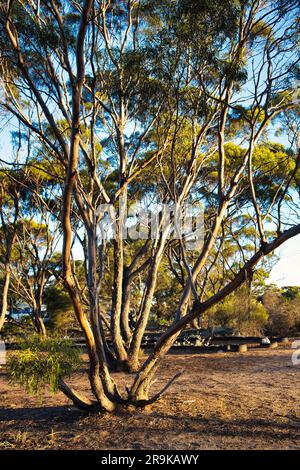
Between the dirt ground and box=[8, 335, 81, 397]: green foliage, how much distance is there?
572mm

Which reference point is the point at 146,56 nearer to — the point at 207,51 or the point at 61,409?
the point at 207,51

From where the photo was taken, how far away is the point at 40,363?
17.8ft

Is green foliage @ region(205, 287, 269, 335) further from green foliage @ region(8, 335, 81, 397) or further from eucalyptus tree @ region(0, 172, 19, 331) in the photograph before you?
green foliage @ region(8, 335, 81, 397)

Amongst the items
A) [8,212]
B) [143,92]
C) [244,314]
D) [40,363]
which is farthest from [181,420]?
[8,212]

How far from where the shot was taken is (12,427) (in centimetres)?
586

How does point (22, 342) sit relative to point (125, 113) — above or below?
below

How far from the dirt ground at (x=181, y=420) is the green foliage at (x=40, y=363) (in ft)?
1.88

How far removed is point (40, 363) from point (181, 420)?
1.86 metres

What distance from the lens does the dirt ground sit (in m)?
5.05

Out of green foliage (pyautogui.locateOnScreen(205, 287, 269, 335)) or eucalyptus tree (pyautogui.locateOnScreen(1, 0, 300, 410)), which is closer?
eucalyptus tree (pyautogui.locateOnScreen(1, 0, 300, 410))

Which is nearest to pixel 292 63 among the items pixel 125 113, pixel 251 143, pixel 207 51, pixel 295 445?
pixel 207 51

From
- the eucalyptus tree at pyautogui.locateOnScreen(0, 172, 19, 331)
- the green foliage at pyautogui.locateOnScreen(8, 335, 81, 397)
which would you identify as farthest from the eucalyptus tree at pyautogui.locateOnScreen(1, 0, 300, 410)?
the eucalyptus tree at pyautogui.locateOnScreen(0, 172, 19, 331)

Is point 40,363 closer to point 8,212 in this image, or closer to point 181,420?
point 181,420
